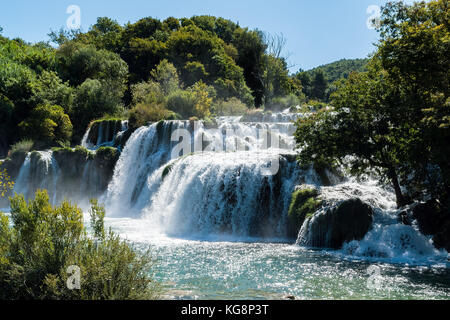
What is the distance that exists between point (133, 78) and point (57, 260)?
44.4 meters

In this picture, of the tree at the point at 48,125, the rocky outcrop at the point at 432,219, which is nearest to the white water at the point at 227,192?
the rocky outcrop at the point at 432,219

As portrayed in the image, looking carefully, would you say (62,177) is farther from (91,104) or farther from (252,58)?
(252,58)

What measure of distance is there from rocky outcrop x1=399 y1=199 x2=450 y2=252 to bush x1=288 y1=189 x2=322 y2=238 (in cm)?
324

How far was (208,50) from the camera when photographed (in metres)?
50.9

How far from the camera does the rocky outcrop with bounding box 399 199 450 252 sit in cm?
1324

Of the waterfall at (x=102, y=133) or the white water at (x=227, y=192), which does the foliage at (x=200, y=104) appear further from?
the white water at (x=227, y=192)

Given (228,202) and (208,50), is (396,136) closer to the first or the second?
(228,202)

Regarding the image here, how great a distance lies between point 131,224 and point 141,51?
114 feet

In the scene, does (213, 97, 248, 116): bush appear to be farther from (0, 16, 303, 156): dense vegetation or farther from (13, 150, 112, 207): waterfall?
(13, 150, 112, 207): waterfall

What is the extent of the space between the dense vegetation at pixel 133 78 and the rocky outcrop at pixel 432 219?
20198mm

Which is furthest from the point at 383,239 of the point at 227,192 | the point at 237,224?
the point at 227,192

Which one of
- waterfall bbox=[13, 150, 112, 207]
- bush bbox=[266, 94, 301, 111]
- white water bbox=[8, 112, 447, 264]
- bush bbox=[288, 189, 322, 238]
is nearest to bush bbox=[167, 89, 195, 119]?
white water bbox=[8, 112, 447, 264]

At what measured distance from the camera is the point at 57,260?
21.3 feet

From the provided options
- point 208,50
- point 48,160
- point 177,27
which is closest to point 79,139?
point 48,160
